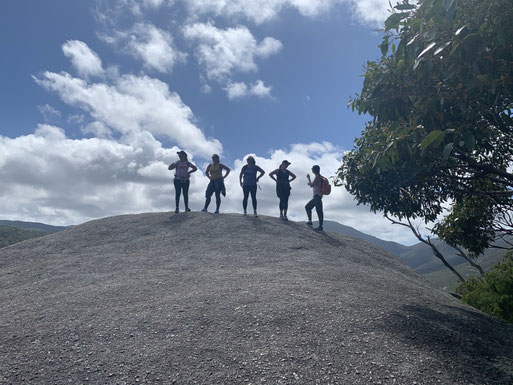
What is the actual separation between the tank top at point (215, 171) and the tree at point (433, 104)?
6562mm

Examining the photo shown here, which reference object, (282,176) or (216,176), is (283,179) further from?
(216,176)

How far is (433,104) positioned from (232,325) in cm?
475

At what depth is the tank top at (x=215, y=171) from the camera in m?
15.4

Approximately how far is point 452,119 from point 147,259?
815cm

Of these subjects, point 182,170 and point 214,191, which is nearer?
point 182,170

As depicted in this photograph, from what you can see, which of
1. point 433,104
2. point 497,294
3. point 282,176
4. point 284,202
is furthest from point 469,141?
point 284,202

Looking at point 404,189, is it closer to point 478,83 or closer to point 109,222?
point 478,83

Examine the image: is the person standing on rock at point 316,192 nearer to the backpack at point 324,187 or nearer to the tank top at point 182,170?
the backpack at point 324,187

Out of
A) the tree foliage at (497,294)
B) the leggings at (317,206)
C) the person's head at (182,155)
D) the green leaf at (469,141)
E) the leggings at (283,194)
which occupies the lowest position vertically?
the tree foliage at (497,294)

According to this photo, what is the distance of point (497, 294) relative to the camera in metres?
11.6

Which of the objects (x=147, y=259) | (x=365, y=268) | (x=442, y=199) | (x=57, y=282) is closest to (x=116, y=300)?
(x=57, y=282)

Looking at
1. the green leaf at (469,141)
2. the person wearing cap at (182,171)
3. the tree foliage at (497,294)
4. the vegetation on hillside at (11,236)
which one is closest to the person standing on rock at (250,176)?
the person wearing cap at (182,171)

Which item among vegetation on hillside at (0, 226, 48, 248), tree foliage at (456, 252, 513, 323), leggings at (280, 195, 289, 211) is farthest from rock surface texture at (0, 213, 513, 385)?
vegetation on hillside at (0, 226, 48, 248)

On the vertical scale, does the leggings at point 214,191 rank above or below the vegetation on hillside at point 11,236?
below
